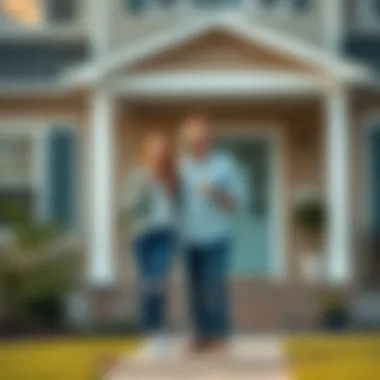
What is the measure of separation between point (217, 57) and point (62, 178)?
269cm

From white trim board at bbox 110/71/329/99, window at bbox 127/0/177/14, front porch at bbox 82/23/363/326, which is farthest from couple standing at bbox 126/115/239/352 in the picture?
window at bbox 127/0/177/14

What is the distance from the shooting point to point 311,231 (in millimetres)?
18078

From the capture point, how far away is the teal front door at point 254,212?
61.7 feet

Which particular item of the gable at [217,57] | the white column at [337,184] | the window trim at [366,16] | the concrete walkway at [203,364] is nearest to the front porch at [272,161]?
the white column at [337,184]

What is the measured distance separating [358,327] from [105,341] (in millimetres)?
3814

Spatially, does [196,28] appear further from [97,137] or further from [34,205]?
[34,205]

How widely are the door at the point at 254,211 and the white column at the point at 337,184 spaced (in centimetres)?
154

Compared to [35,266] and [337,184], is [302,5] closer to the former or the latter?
[337,184]

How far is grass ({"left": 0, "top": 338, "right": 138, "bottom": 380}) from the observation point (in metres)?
9.38

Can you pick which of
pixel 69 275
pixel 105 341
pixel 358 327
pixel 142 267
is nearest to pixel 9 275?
pixel 69 275

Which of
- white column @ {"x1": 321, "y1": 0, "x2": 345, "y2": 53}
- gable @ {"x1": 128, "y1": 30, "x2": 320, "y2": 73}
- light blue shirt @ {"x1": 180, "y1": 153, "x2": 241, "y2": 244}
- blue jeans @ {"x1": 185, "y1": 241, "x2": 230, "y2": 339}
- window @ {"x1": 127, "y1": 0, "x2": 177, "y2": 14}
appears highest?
window @ {"x1": 127, "y1": 0, "x2": 177, "y2": 14}

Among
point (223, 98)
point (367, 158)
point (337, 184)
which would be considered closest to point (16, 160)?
point (223, 98)

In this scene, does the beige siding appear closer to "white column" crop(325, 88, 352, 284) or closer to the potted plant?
"white column" crop(325, 88, 352, 284)

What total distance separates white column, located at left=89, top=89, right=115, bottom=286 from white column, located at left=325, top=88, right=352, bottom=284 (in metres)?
2.78
